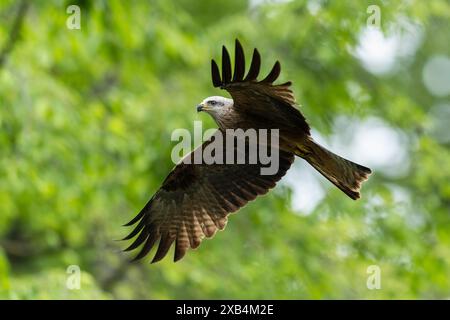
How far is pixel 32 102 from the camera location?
30.9ft

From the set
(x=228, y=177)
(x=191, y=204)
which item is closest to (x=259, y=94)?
(x=228, y=177)

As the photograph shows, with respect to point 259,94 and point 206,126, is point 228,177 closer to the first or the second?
point 259,94

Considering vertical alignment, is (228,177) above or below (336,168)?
above

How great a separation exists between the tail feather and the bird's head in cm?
52

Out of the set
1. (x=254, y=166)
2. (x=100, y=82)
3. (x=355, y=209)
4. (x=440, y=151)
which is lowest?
(x=254, y=166)

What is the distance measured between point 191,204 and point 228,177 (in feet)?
1.31

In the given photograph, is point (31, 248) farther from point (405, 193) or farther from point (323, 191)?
point (405, 193)

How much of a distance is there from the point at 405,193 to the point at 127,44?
5.07m

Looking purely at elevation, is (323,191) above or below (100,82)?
below

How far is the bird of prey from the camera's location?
17.7 feet

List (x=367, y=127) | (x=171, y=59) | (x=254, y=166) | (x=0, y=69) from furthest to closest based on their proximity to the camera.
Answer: (x=367, y=127) → (x=171, y=59) → (x=0, y=69) → (x=254, y=166)

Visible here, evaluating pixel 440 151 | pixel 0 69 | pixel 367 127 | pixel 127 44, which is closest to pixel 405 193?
pixel 367 127

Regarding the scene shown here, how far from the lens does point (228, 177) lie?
6.93m

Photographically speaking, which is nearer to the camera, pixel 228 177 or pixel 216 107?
pixel 216 107
